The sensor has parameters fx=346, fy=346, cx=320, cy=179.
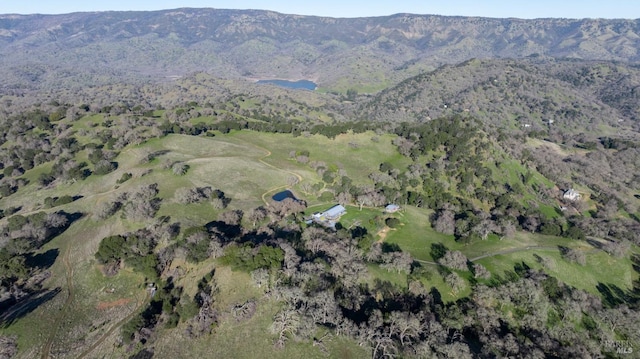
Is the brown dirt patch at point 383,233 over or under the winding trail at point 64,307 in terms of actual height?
under

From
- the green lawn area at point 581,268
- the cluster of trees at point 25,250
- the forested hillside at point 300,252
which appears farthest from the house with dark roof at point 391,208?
the cluster of trees at point 25,250

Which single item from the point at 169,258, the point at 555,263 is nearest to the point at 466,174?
the point at 555,263

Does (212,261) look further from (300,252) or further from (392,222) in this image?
(392,222)

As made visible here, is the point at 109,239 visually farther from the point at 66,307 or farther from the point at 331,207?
the point at 331,207

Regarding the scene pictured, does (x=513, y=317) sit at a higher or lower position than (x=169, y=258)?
lower

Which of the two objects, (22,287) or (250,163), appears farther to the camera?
(250,163)

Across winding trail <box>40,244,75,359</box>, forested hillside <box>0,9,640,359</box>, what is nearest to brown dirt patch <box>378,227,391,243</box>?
forested hillside <box>0,9,640,359</box>

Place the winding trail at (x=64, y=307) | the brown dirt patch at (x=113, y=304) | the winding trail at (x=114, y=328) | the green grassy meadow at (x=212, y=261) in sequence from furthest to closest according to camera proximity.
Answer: the brown dirt patch at (x=113, y=304) < the winding trail at (x=114, y=328) < the winding trail at (x=64, y=307) < the green grassy meadow at (x=212, y=261)

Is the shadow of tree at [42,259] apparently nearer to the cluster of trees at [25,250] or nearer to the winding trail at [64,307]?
the cluster of trees at [25,250]
